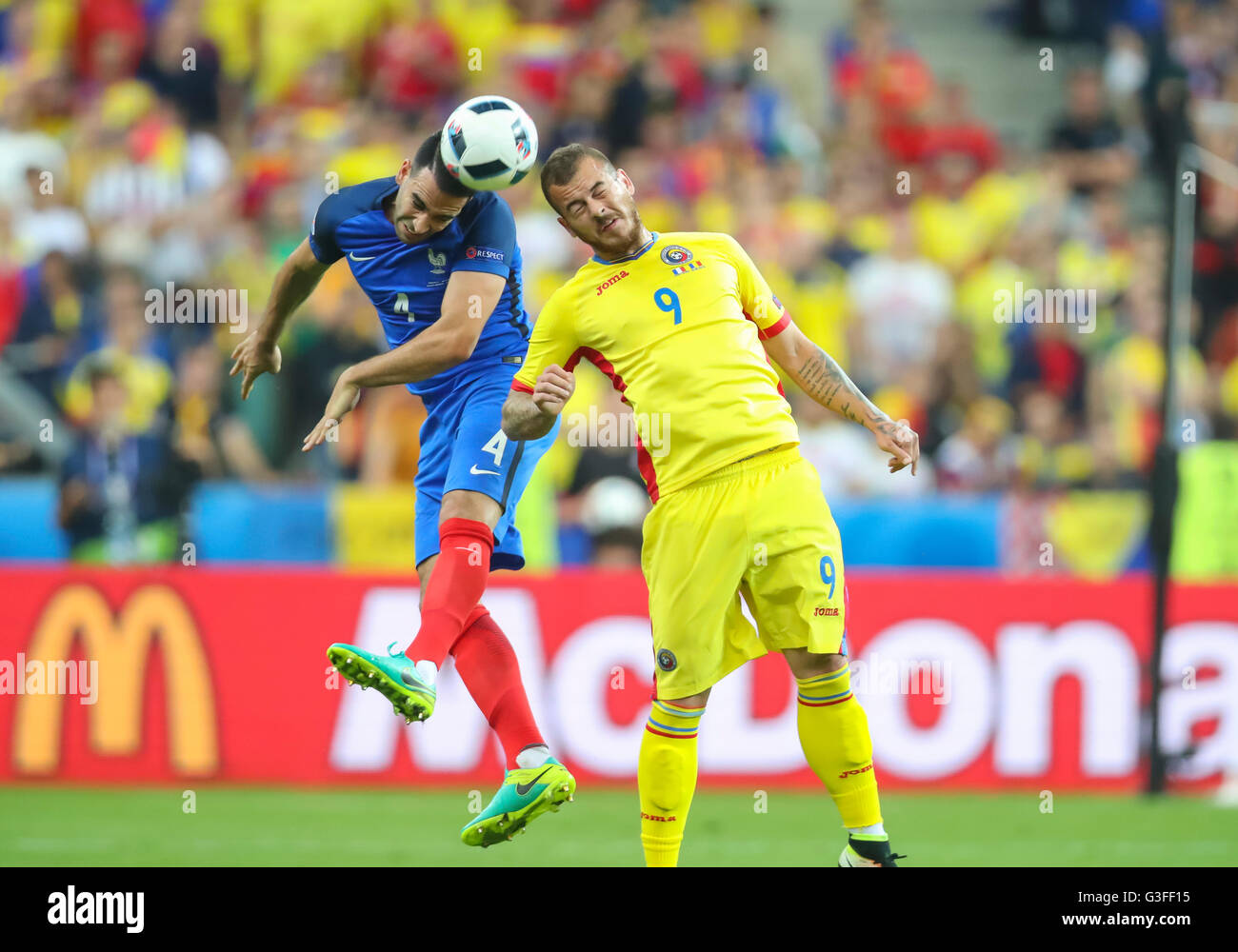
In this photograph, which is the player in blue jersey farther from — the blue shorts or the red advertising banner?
the red advertising banner

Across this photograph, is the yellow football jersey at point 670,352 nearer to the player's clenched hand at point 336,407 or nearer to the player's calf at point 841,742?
the player's clenched hand at point 336,407

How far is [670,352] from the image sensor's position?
7203mm

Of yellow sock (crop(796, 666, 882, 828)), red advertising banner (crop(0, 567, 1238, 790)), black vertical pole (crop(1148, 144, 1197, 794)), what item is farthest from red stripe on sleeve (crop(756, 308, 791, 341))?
black vertical pole (crop(1148, 144, 1197, 794))

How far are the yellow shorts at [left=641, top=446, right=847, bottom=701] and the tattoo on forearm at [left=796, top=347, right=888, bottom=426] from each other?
18.4 inches

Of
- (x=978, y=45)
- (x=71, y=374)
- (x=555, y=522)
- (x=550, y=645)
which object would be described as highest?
→ (x=978, y=45)

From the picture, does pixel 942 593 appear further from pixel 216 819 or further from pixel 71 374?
pixel 71 374

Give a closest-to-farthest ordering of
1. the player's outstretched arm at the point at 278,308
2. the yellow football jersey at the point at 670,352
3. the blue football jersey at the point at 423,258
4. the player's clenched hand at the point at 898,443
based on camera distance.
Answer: the yellow football jersey at the point at 670,352 → the player's clenched hand at the point at 898,443 → the blue football jersey at the point at 423,258 → the player's outstretched arm at the point at 278,308

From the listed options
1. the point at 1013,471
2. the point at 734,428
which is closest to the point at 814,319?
the point at 1013,471

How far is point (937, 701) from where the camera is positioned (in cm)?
1204

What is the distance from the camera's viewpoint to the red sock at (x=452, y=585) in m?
7.25

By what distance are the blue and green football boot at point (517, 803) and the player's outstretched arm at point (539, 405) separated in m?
1.42

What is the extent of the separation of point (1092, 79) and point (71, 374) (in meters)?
10.1

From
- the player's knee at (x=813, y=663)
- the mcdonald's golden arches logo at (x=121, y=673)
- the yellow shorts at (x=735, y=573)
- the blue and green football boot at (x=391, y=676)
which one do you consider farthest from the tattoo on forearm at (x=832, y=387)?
the mcdonald's golden arches logo at (x=121, y=673)

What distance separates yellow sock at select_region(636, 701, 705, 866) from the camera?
23.7 ft
